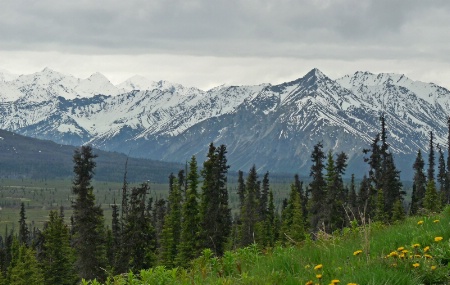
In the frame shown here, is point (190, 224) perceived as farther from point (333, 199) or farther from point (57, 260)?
point (333, 199)

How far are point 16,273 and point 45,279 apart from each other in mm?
3478

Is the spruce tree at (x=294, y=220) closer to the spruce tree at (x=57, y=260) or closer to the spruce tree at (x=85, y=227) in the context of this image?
the spruce tree at (x=57, y=260)

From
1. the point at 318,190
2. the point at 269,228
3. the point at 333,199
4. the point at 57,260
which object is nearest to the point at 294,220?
the point at 318,190

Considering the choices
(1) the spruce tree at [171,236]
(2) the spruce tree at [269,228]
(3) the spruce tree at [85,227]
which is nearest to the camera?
(3) the spruce tree at [85,227]

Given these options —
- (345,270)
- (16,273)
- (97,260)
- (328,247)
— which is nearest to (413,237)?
(328,247)

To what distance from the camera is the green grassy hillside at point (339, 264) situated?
6891mm

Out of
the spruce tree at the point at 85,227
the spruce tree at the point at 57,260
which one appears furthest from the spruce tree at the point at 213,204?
the spruce tree at the point at 57,260

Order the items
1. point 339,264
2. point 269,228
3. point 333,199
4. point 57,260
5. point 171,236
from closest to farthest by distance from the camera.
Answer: point 339,264
point 57,260
point 333,199
point 171,236
point 269,228

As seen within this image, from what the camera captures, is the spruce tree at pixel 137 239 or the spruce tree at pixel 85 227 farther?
the spruce tree at pixel 137 239

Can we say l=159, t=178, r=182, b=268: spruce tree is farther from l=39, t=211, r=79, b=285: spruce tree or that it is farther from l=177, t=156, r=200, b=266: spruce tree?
l=39, t=211, r=79, b=285: spruce tree

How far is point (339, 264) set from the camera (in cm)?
798

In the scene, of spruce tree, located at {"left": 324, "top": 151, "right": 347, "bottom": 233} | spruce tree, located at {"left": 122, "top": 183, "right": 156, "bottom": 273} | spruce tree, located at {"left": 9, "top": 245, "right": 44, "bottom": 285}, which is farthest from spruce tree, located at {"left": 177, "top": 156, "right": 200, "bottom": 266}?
spruce tree, located at {"left": 324, "top": 151, "right": 347, "bottom": 233}

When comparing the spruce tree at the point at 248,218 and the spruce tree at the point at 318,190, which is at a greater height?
the spruce tree at the point at 318,190

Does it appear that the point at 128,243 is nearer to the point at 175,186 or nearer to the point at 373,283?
the point at 175,186
